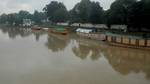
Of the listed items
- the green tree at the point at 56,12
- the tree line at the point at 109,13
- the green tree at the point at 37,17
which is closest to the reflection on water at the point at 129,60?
the tree line at the point at 109,13

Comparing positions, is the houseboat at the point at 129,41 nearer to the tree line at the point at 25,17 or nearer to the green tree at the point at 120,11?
the green tree at the point at 120,11

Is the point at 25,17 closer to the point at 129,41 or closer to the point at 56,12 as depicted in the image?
the point at 56,12

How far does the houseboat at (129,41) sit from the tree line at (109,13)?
7392mm

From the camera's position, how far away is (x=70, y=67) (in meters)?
17.4

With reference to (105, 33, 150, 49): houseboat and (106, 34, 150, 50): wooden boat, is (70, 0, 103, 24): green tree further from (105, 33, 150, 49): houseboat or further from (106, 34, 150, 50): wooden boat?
(106, 34, 150, 50): wooden boat

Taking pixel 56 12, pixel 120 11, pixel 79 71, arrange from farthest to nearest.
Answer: pixel 56 12 < pixel 120 11 < pixel 79 71

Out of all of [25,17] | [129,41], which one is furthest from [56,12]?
[25,17]

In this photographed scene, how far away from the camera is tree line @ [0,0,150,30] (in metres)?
35.5

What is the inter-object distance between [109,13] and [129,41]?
16331 millimetres

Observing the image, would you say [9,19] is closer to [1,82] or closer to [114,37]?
[114,37]

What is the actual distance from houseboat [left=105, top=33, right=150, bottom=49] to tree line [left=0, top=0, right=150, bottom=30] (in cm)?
739

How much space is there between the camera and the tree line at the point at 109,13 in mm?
35531

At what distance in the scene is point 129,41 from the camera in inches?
1082

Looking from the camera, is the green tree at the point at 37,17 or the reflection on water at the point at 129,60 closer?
the reflection on water at the point at 129,60
